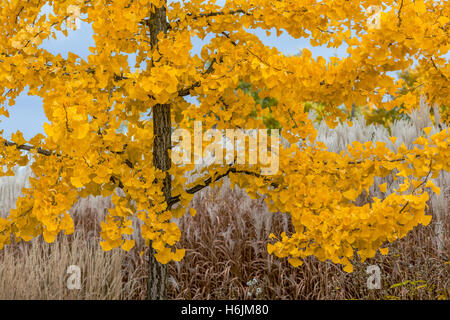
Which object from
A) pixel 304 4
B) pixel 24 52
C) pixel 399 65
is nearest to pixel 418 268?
pixel 399 65

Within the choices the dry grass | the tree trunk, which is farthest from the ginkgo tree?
the dry grass

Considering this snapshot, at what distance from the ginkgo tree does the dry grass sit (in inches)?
53.3

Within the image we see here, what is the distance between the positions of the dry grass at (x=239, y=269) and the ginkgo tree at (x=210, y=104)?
4.44 ft

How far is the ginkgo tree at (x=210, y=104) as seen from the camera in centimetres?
223

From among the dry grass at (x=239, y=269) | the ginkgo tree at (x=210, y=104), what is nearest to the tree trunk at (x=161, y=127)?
the ginkgo tree at (x=210, y=104)

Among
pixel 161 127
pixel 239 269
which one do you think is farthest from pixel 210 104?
pixel 239 269

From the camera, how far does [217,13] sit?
9.72 feet

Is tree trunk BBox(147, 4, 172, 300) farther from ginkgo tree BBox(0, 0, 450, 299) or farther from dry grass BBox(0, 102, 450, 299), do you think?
dry grass BBox(0, 102, 450, 299)

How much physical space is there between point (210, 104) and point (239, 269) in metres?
2.12

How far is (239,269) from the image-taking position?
14.2 ft

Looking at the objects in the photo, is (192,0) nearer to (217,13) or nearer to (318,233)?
(217,13)

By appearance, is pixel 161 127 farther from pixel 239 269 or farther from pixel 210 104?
pixel 239 269

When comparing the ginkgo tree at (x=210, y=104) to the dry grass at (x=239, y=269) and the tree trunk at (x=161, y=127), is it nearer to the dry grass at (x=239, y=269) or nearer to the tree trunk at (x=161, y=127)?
the tree trunk at (x=161, y=127)
